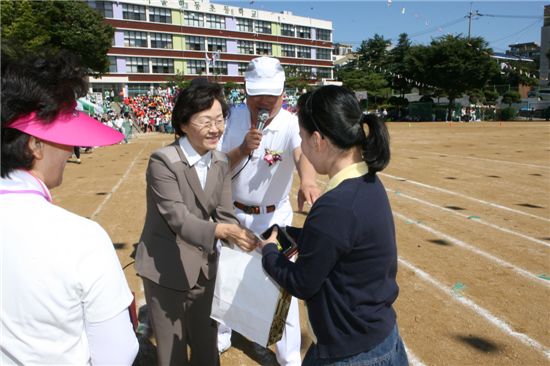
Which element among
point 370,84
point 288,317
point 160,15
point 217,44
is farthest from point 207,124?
point 217,44

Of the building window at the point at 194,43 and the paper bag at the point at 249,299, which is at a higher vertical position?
the building window at the point at 194,43

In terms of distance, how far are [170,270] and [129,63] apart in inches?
2645

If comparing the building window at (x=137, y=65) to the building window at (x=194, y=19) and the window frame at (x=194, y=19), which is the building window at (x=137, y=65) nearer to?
the window frame at (x=194, y=19)

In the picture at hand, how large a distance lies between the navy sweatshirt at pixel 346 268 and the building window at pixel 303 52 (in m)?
84.4

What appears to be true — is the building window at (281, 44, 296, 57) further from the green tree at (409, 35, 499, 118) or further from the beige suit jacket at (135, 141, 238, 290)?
the beige suit jacket at (135, 141, 238, 290)

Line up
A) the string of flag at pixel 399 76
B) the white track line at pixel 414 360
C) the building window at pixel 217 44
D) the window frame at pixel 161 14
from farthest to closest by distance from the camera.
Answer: the building window at pixel 217 44, the window frame at pixel 161 14, the string of flag at pixel 399 76, the white track line at pixel 414 360

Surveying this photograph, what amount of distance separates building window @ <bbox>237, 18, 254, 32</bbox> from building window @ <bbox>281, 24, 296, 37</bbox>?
283 inches

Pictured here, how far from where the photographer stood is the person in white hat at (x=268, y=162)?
325cm

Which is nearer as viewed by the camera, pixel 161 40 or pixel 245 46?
pixel 161 40

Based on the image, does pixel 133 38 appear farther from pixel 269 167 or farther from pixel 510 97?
pixel 269 167

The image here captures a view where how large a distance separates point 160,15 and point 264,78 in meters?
70.0

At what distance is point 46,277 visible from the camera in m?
1.17

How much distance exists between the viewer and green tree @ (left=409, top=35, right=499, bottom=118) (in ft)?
151

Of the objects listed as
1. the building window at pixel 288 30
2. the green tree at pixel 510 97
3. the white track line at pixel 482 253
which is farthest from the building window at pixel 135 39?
the white track line at pixel 482 253
